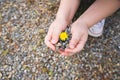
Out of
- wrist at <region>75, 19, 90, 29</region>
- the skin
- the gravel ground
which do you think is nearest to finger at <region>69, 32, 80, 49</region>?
the skin

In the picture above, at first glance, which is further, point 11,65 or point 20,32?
point 20,32

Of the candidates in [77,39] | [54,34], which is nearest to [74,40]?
[77,39]

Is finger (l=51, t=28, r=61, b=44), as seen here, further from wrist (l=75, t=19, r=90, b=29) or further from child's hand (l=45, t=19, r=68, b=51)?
wrist (l=75, t=19, r=90, b=29)

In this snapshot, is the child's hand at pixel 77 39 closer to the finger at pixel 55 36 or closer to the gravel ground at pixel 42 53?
the finger at pixel 55 36

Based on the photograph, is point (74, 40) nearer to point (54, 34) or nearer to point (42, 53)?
point (54, 34)

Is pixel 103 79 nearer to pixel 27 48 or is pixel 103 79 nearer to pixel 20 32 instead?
pixel 27 48

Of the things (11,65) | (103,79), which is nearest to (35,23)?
(11,65)
